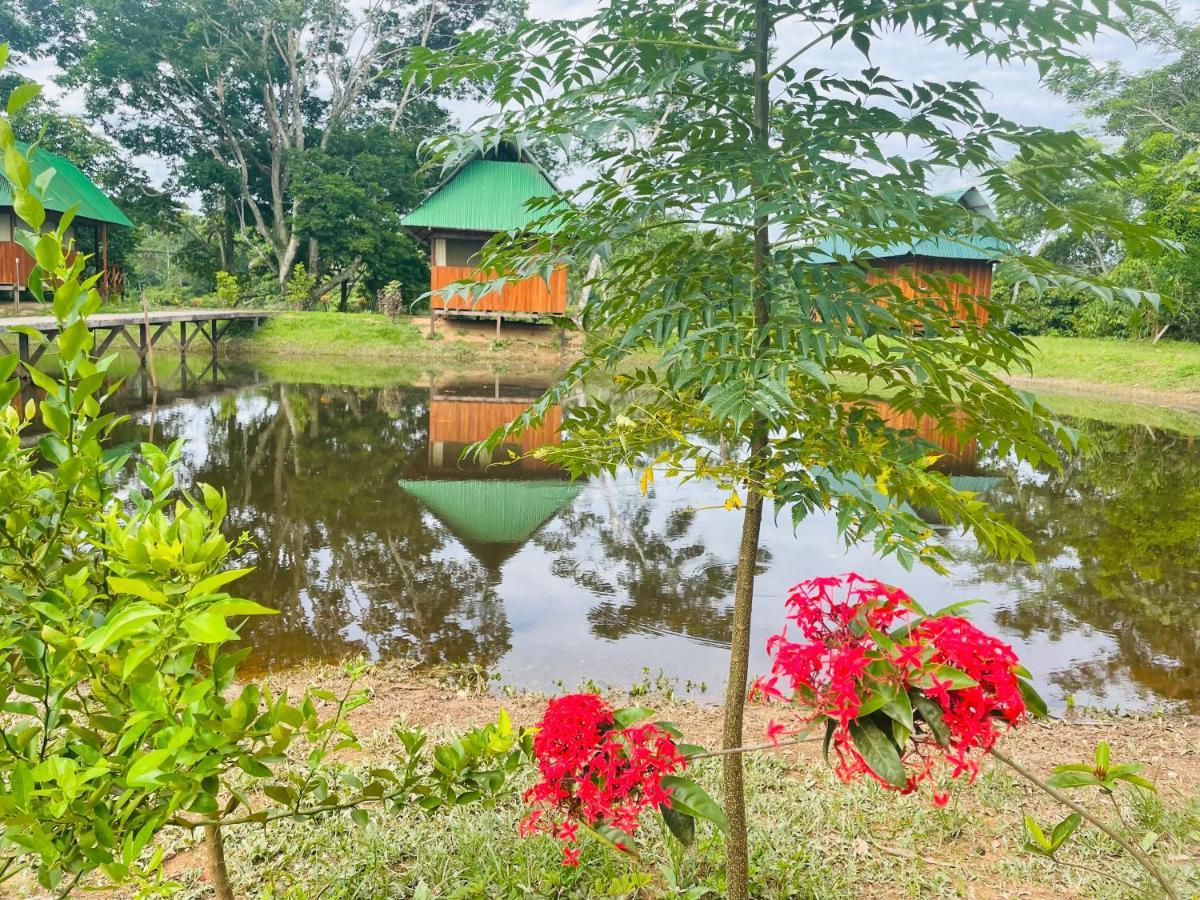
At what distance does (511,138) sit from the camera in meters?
2.10

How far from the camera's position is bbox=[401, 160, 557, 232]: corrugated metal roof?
22.8 meters

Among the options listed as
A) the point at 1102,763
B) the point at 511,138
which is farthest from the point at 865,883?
the point at 511,138

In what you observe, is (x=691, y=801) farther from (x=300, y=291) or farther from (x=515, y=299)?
(x=300, y=291)

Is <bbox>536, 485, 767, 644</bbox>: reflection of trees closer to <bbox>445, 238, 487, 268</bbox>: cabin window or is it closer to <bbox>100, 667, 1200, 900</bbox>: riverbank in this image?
<bbox>100, 667, 1200, 900</bbox>: riverbank

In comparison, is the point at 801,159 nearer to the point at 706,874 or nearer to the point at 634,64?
the point at 634,64

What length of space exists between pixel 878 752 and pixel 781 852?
168cm

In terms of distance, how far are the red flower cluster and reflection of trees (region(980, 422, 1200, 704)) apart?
425 cm

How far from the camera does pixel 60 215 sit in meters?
21.0

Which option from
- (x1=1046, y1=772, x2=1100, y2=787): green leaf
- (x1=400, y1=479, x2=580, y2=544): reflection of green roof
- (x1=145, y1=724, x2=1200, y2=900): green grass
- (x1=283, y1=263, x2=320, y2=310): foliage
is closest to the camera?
(x1=1046, y1=772, x2=1100, y2=787): green leaf

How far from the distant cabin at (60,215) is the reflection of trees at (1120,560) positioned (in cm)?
2059

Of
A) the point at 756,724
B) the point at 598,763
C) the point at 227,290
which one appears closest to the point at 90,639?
the point at 598,763

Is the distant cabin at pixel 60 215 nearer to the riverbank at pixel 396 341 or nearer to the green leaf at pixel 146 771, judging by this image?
the riverbank at pixel 396 341

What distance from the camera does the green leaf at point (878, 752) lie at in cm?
135

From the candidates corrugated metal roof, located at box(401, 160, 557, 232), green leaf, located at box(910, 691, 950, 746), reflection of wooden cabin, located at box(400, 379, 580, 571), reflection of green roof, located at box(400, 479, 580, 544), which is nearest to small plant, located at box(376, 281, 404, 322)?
corrugated metal roof, located at box(401, 160, 557, 232)
